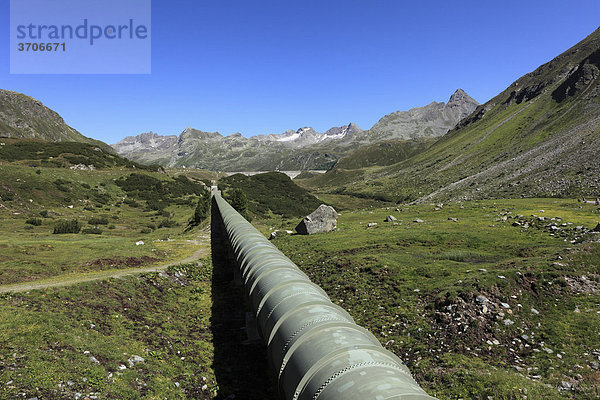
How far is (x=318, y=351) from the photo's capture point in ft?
19.5

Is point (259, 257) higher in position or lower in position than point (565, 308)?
higher

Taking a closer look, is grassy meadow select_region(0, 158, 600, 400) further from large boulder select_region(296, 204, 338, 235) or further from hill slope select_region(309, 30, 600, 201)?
hill slope select_region(309, 30, 600, 201)

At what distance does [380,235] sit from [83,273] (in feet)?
90.8

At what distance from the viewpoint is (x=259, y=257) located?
1292 cm

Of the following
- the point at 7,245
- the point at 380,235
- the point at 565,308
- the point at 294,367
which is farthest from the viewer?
the point at 380,235

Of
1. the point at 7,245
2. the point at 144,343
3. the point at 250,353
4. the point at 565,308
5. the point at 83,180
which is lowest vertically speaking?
the point at 250,353

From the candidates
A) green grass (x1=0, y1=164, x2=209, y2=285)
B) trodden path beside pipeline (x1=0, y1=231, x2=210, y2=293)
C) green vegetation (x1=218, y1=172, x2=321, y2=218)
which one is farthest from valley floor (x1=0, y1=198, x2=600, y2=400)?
green vegetation (x1=218, y1=172, x2=321, y2=218)

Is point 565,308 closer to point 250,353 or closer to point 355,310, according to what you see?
point 355,310

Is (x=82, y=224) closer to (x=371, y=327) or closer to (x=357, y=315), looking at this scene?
(x=357, y=315)

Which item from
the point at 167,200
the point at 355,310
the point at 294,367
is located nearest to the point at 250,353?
the point at 355,310

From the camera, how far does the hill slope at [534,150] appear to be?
62.1 meters

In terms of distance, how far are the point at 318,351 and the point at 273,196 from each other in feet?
339

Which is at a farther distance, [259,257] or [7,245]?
[7,245]

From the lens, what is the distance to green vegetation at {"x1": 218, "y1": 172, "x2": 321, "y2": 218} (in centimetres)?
8900
